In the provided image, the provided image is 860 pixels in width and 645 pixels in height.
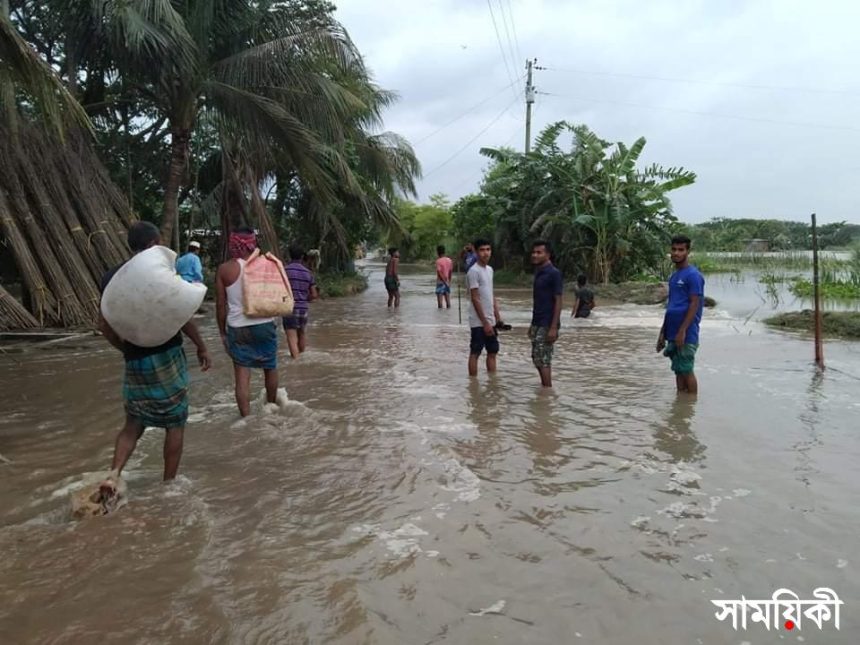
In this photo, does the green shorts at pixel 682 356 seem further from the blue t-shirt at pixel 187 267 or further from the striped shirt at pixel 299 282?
the blue t-shirt at pixel 187 267

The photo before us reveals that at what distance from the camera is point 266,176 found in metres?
21.4

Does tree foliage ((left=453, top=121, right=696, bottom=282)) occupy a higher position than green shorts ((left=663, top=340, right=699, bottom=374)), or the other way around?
tree foliage ((left=453, top=121, right=696, bottom=282))

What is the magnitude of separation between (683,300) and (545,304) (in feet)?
4.24

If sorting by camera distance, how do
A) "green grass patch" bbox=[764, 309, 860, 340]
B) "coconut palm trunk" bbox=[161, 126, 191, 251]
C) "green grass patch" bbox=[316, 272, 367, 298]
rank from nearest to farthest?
"green grass patch" bbox=[764, 309, 860, 340] < "coconut palm trunk" bbox=[161, 126, 191, 251] < "green grass patch" bbox=[316, 272, 367, 298]

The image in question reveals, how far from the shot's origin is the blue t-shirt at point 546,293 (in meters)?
6.51

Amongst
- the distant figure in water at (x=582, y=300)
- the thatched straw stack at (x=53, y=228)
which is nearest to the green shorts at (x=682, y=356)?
the distant figure in water at (x=582, y=300)

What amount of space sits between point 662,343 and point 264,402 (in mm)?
3878

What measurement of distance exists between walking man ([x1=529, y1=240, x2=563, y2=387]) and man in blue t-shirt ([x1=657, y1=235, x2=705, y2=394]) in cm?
105

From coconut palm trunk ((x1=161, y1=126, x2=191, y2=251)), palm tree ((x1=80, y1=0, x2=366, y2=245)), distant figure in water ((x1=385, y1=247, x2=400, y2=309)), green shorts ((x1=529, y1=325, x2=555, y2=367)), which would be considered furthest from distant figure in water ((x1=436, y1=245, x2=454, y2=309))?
green shorts ((x1=529, y1=325, x2=555, y2=367))

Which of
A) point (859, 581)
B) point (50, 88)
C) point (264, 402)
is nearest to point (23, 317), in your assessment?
point (50, 88)

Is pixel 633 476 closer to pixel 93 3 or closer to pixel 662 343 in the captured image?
pixel 662 343

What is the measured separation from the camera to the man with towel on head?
5273mm

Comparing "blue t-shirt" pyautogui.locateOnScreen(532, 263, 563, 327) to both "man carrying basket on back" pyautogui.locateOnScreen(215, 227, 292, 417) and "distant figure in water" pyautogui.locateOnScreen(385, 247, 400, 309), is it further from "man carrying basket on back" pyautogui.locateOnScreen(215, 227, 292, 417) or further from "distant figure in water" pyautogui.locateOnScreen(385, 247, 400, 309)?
"distant figure in water" pyautogui.locateOnScreen(385, 247, 400, 309)

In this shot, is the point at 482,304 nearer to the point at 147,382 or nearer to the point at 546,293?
the point at 546,293
